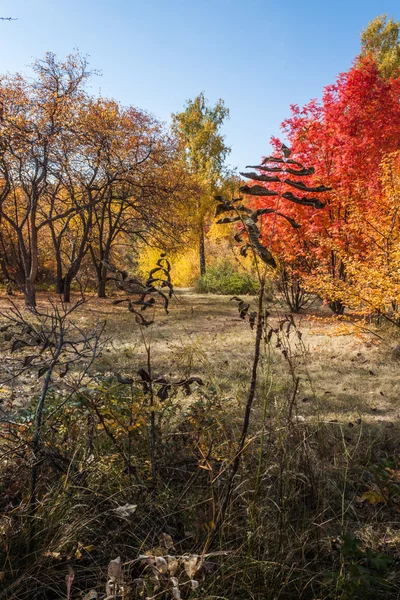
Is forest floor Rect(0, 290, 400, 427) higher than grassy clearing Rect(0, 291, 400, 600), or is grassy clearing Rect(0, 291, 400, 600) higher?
grassy clearing Rect(0, 291, 400, 600)

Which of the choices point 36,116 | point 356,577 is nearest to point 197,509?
point 356,577

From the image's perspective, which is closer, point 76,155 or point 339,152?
point 339,152

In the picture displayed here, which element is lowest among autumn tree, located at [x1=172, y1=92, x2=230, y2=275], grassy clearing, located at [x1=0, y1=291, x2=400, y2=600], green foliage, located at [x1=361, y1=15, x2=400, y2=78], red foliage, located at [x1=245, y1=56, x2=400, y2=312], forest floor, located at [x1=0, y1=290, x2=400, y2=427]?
forest floor, located at [x1=0, y1=290, x2=400, y2=427]

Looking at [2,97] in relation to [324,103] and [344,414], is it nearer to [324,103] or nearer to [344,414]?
[324,103]

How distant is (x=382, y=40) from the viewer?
67.7 feet

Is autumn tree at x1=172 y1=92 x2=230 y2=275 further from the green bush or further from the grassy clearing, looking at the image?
the grassy clearing

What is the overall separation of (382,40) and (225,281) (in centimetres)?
1622

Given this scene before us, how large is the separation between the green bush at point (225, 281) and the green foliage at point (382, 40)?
508 inches

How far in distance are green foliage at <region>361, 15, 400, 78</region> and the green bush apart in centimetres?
1291

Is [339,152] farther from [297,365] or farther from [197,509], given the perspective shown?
[197,509]

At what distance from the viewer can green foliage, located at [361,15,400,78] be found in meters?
19.7

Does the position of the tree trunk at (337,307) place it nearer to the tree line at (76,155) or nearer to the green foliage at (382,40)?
the tree line at (76,155)

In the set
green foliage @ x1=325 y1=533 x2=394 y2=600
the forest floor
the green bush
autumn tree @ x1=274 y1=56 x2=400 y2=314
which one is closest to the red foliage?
→ autumn tree @ x1=274 y1=56 x2=400 y2=314

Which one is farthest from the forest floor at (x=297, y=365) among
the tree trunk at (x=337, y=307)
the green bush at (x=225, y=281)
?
the green bush at (x=225, y=281)
